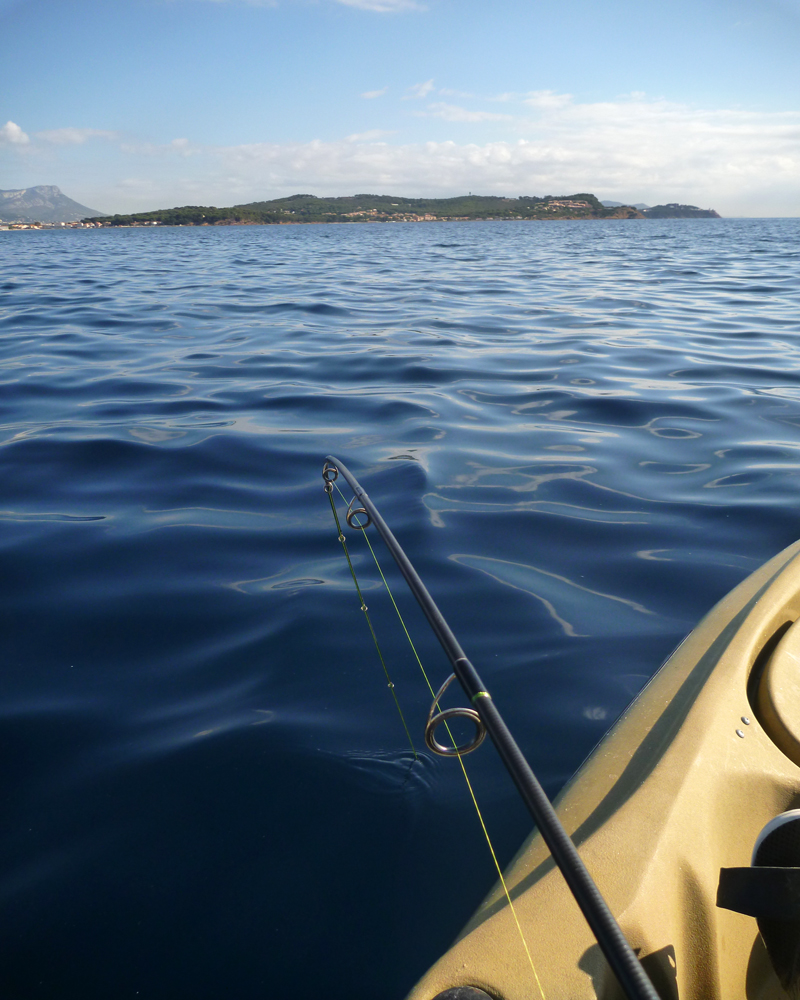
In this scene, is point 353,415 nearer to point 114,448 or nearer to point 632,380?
point 114,448

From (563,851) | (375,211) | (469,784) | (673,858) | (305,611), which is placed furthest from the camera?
(375,211)

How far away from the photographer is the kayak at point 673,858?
1323 millimetres

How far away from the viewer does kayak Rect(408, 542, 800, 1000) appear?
4.34ft

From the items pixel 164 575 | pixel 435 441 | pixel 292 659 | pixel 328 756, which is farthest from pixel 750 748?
pixel 435 441

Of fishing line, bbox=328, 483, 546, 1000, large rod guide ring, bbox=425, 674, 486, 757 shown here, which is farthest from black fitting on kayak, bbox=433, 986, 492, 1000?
large rod guide ring, bbox=425, 674, 486, 757

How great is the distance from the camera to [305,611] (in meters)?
3.29

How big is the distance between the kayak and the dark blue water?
1.46 ft

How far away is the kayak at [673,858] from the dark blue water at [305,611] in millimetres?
444

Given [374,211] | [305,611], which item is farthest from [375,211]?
[305,611]

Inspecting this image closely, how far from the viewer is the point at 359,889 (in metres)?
1.92

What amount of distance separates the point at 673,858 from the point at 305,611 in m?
2.09

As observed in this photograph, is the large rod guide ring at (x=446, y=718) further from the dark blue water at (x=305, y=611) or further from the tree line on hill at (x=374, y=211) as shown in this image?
the tree line on hill at (x=374, y=211)

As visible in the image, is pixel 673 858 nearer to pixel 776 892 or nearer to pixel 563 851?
pixel 776 892

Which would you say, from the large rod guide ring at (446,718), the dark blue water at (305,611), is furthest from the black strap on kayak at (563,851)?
the dark blue water at (305,611)
